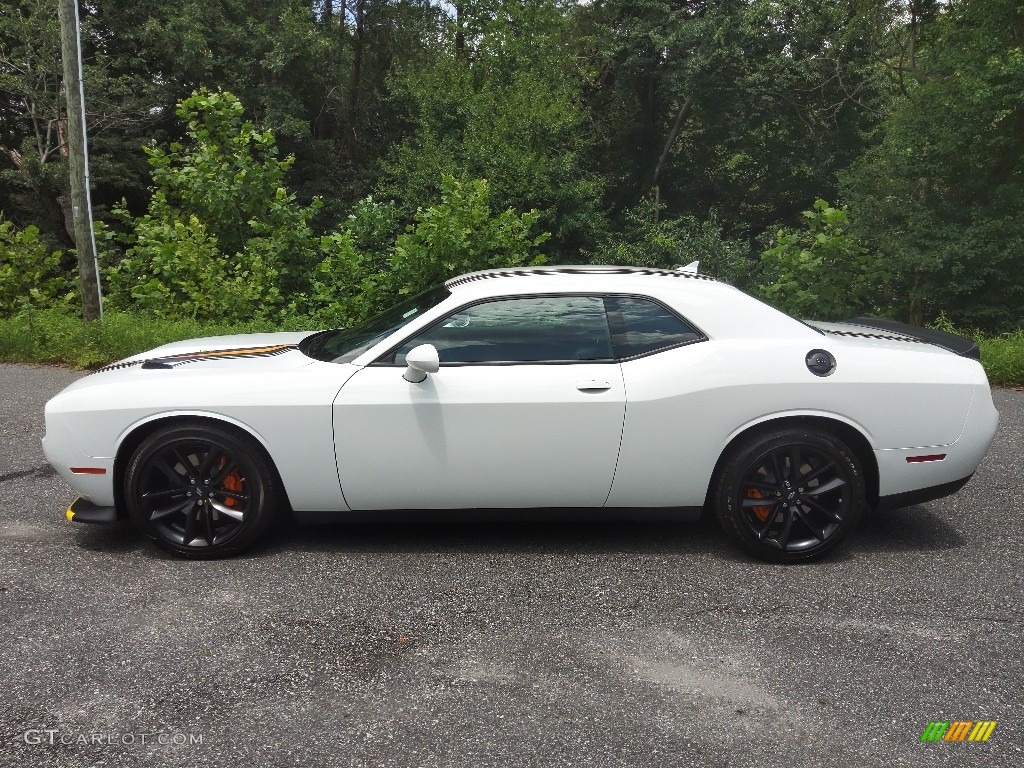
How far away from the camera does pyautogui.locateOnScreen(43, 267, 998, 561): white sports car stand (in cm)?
431

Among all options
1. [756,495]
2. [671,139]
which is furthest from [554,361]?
[671,139]

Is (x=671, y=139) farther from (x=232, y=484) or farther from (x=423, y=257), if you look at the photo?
(x=232, y=484)

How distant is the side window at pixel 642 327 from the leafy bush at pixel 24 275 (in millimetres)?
12325

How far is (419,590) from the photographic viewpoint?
410 cm

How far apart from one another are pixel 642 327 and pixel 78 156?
10579 mm

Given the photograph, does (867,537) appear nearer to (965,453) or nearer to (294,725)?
(965,453)

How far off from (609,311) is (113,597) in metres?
2.65

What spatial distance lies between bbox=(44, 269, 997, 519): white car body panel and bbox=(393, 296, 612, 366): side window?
0.22 feet

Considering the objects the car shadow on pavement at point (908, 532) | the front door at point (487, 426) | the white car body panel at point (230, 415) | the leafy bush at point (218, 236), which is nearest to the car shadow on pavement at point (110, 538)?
the white car body panel at point (230, 415)

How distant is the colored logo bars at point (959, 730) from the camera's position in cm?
294

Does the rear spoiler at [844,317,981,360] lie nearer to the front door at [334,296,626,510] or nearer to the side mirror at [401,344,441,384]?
the front door at [334,296,626,510]

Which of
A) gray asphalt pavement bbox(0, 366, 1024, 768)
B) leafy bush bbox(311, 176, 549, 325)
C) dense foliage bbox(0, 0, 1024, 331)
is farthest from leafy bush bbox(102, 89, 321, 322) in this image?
gray asphalt pavement bbox(0, 366, 1024, 768)

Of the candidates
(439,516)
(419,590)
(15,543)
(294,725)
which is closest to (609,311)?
(439,516)

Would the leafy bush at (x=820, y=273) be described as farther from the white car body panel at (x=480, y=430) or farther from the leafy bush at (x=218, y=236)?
the white car body panel at (x=480, y=430)
